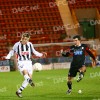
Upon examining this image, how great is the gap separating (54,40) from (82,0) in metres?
6.80

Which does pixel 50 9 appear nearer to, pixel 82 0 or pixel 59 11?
pixel 59 11

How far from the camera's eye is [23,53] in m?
13.4

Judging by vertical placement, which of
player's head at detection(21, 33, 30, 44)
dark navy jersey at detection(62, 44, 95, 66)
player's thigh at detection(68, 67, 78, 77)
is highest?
player's head at detection(21, 33, 30, 44)

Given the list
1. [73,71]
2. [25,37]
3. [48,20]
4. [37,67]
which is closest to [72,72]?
[73,71]

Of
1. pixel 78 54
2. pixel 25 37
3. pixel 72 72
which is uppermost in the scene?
pixel 25 37

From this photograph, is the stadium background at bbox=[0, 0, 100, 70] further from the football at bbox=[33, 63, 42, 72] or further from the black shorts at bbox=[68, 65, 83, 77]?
the black shorts at bbox=[68, 65, 83, 77]

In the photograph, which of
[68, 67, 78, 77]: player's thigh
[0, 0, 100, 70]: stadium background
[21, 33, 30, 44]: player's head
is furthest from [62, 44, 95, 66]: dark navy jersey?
[0, 0, 100, 70]: stadium background

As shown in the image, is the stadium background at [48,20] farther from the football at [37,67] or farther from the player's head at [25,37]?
the player's head at [25,37]

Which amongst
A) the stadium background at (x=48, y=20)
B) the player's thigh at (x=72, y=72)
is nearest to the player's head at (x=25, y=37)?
the player's thigh at (x=72, y=72)

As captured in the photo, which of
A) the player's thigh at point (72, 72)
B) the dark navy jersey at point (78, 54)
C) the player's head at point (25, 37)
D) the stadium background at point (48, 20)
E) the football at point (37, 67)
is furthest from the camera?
the stadium background at point (48, 20)

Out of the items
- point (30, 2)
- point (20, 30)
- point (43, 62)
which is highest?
point (30, 2)

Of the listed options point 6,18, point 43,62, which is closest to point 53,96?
point 43,62

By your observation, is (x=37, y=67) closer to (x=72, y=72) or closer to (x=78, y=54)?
(x=78, y=54)

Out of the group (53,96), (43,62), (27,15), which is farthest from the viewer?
(27,15)
